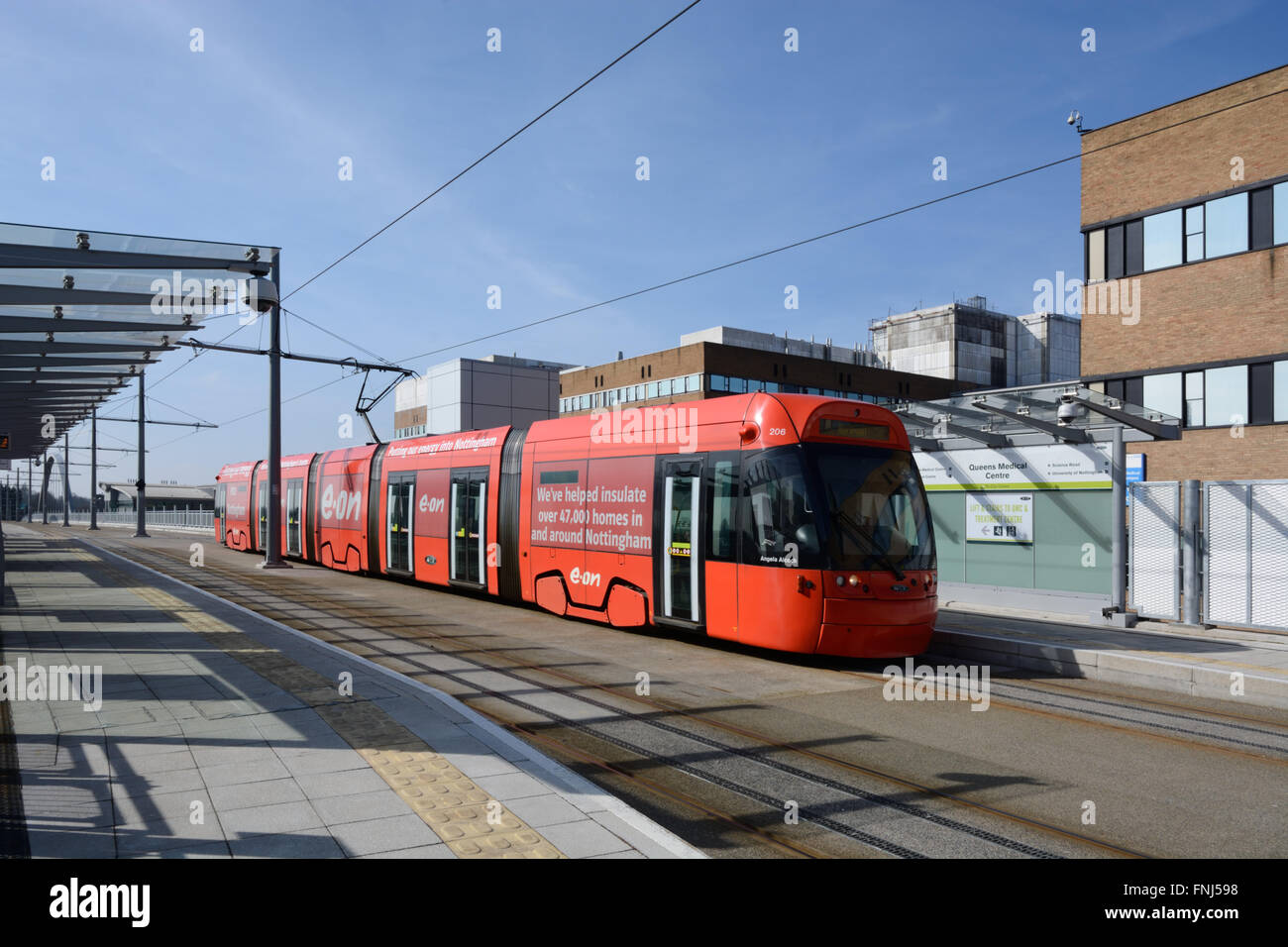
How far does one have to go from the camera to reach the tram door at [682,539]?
1211 centimetres

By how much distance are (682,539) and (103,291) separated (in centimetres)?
907

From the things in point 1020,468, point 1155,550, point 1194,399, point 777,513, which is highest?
point 1194,399

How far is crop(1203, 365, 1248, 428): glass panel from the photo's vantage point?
24.2 meters

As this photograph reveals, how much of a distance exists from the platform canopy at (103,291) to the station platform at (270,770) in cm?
490

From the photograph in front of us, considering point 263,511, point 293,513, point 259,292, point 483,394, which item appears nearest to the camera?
point 259,292

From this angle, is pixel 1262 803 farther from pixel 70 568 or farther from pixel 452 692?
pixel 70 568

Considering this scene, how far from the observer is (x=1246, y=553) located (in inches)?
525

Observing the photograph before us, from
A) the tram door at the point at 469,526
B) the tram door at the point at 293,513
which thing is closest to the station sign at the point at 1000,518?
the tram door at the point at 469,526

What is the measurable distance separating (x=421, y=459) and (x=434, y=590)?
2968 mm

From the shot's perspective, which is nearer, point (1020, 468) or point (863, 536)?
point (863, 536)

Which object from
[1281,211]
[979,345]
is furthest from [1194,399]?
[979,345]
